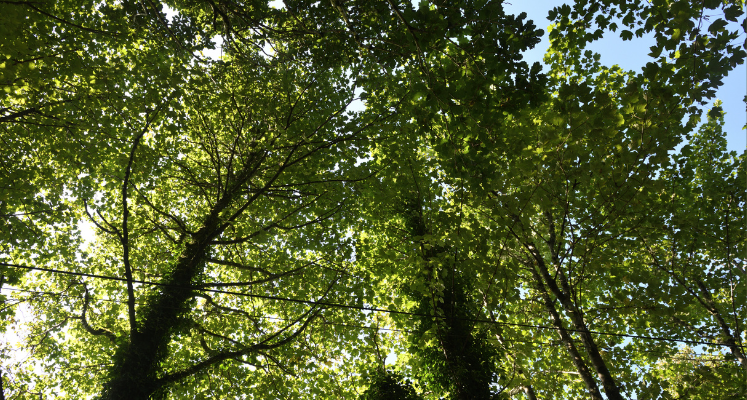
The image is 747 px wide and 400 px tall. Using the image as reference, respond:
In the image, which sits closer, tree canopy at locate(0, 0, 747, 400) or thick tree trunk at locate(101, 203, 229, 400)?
tree canopy at locate(0, 0, 747, 400)

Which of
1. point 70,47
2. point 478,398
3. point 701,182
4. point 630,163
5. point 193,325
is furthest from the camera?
point 701,182

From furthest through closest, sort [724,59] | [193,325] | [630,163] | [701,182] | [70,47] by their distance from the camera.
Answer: [701,182], [193,325], [70,47], [630,163], [724,59]

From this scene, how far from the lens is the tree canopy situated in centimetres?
304

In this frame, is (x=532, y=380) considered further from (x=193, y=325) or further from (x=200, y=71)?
(x=200, y=71)

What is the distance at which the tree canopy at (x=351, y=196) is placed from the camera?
3037 mm

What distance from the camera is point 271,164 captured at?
6.91 m

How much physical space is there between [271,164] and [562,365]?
730cm

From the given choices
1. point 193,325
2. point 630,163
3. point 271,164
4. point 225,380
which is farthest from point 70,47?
point 630,163

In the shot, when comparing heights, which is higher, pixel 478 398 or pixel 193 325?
pixel 193 325

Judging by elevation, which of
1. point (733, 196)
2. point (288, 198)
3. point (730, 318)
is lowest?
point (730, 318)

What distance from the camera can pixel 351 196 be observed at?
6352 millimetres

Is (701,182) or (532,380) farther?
(701,182)

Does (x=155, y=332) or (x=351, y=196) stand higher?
(x=351, y=196)

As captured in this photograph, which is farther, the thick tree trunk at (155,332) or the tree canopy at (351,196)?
the thick tree trunk at (155,332)
